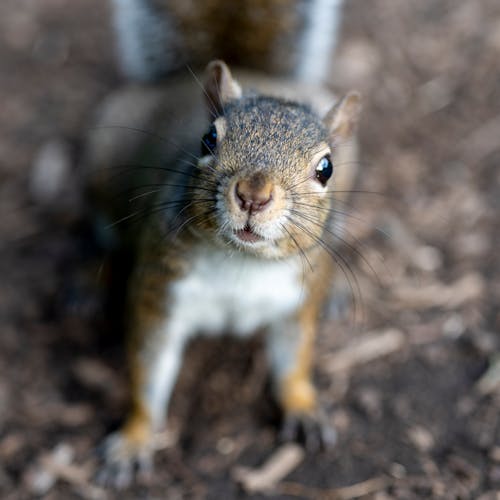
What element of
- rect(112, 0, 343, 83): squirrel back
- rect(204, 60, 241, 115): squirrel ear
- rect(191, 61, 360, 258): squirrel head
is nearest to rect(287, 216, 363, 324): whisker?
rect(191, 61, 360, 258): squirrel head

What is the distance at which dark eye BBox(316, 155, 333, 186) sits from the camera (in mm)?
2658

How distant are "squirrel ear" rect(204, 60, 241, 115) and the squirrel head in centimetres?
6

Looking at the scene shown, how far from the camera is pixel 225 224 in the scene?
8.18 feet

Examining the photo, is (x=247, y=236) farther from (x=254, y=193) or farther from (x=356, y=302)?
(x=356, y=302)

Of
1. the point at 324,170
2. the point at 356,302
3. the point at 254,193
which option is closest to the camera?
the point at 254,193

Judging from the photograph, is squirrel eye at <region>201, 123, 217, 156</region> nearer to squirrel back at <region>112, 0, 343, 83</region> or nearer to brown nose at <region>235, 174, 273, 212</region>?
brown nose at <region>235, 174, 273, 212</region>

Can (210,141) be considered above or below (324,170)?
above

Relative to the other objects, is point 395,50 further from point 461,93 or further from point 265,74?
point 265,74

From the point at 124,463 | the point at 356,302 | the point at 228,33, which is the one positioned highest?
the point at 228,33

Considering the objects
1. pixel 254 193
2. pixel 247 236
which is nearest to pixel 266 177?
pixel 254 193

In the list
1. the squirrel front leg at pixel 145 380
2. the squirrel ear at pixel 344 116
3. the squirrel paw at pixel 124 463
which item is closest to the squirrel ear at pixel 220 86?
the squirrel ear at pixel 344 116

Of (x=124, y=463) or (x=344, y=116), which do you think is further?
(x=124, y=463)

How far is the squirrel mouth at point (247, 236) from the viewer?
2.47m

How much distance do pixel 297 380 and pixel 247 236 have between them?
1.16 m
